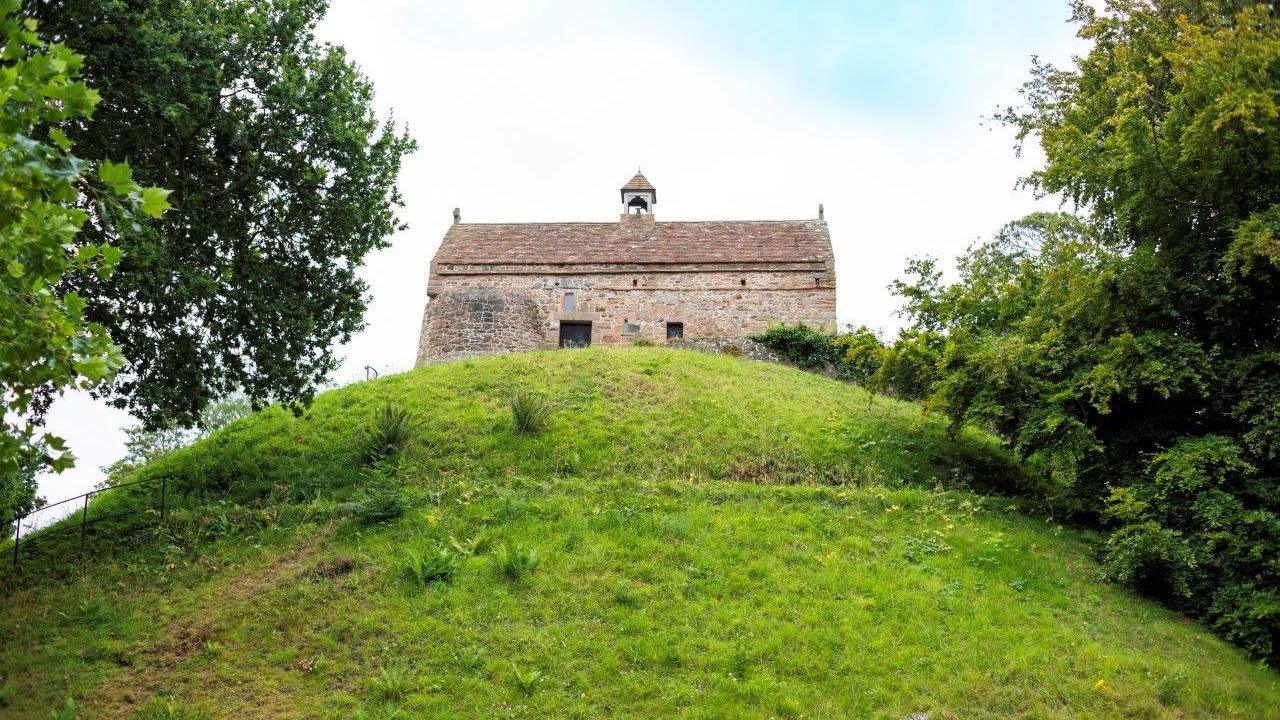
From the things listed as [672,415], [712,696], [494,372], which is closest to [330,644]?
[712,696]

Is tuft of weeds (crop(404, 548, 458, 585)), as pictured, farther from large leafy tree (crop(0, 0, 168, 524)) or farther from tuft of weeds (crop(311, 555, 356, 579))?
large leafy tree (crop(0, 0, 168, 524))

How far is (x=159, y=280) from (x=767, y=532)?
10.3 meters

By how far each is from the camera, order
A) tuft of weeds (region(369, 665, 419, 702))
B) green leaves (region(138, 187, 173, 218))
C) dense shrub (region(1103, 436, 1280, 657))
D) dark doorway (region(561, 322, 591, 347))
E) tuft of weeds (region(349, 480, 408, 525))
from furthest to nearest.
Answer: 1. dark doorway (region(561, 322, 591, 347))
2. tuft of weeds (region(349, 480, 408, 525))
3. dense shrub (region(1103, 436, 1280, 657))
4. tuft of weeds (region(369, 665, 419, 702))
5. green leaves (region(138, 187, 173, 218))

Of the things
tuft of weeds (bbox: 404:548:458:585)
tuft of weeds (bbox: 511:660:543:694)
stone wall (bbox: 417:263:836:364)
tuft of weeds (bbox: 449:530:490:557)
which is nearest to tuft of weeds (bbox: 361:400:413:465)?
tuft of weeds (bbox: 449:530:490:557)

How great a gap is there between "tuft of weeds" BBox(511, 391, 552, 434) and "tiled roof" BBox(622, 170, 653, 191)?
16715 mm

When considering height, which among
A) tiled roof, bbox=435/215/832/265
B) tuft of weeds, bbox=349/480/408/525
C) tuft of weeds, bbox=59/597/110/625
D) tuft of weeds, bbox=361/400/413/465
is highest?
tiled roof, bbox=435/215/832/265

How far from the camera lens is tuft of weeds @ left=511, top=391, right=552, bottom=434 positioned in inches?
750

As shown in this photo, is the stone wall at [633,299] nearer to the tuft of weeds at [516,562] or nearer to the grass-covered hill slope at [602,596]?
the grass-covered hill slope at [602,596]

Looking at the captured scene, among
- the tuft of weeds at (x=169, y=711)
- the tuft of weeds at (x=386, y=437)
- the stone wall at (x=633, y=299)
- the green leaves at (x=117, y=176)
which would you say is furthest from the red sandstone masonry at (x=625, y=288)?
the green leaves at (x=117, y=176)

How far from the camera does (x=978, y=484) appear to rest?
17922mm

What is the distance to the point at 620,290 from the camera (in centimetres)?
3139

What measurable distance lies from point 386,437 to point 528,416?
116 inches

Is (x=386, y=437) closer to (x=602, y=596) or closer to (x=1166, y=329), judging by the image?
(x=602, y=596)

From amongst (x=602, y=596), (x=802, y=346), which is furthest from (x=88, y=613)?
(x=802, y=346)
